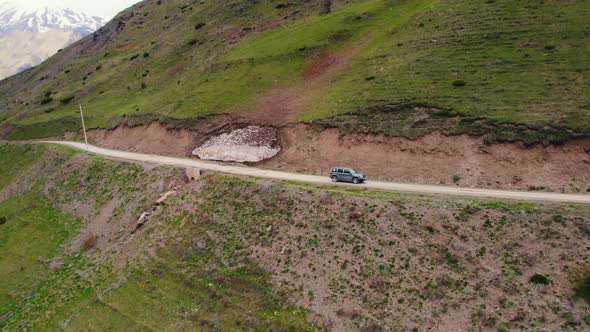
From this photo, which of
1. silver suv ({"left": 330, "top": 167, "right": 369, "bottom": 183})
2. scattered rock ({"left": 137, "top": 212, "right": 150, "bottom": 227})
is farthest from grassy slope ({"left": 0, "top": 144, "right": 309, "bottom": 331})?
silver suv ({"left": 330, "top": 167, "right": 369, "bottom": 183})

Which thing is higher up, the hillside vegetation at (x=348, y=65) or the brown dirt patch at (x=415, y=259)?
the hillside vegetation at (x=348, y=65)

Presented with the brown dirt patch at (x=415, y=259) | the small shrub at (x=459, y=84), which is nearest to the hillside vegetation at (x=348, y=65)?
the small shrub at (x=459, y=84)

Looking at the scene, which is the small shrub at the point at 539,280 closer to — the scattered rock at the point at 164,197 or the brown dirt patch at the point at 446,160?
the brown dirt patch at the point at 446,160

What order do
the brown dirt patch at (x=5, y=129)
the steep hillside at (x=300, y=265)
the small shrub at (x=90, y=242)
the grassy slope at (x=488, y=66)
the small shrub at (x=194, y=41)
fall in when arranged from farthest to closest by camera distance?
the small shrub at (x=194, y=41) < the brown dirt patch at (x=5, y=129) < the small shrub at (x=90, y=242) < the grassy slope at (x=488, y=66) < the steep hillside at (x=300, y=265)

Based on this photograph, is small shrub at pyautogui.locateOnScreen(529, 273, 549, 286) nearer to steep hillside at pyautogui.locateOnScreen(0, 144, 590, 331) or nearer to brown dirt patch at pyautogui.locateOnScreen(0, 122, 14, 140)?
steep hillside at pyautogui.locateOnScreen(0, 144, 590, 331)

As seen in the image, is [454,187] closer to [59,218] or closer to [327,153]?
[327,153]

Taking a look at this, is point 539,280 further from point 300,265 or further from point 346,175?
point 346,175

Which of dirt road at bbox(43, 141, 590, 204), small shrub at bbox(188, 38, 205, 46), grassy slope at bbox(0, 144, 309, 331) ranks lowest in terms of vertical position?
grassy slope at bbox(0, 144, 309, 331)

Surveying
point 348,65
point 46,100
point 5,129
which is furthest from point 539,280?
point 46,100
